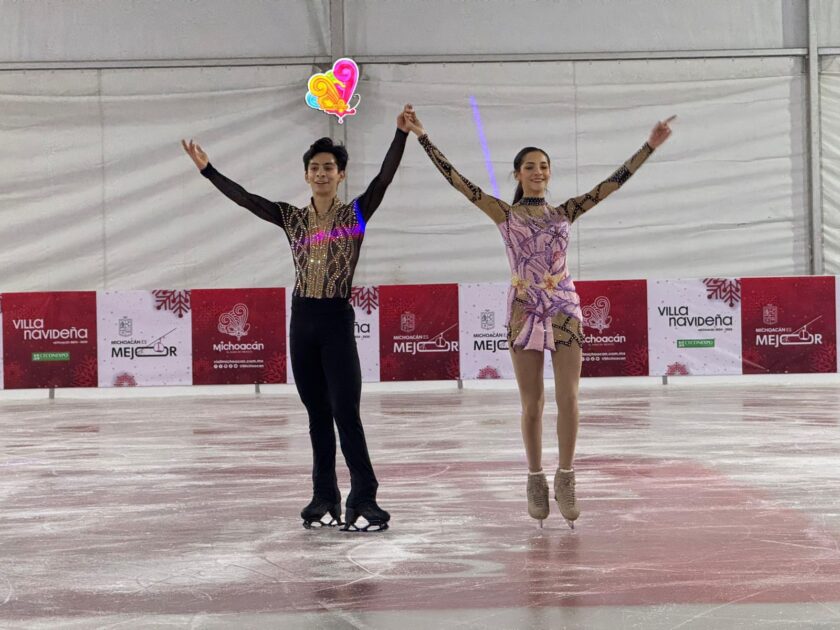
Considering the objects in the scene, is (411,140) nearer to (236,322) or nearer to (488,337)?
(488,337)

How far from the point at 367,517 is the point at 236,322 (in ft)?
29.6

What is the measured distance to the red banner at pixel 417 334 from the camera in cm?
1392

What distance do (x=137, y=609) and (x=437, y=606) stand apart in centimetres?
93

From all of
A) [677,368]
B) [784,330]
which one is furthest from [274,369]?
[784,330]

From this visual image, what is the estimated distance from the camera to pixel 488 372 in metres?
13.9

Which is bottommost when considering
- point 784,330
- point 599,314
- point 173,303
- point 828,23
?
point 784,330

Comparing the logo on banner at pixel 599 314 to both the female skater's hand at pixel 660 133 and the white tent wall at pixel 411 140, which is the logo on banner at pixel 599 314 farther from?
the female skater's hand at pixel 660 133

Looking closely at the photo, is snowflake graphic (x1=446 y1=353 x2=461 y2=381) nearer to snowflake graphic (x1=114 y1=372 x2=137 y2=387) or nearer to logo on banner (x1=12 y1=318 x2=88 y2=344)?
snowflake graphic (x1=114 y1=372 x2=137 y2=387)

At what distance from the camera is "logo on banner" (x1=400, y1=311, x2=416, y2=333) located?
14.0 metres

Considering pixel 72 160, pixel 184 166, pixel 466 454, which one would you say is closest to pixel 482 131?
pixel 184 166

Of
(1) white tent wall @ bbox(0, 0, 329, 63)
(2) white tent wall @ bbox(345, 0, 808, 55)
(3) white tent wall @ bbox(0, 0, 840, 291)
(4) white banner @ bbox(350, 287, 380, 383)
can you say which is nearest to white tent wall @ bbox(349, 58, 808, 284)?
(3) white tent wall @ bbox(0, 0, 840, 291)

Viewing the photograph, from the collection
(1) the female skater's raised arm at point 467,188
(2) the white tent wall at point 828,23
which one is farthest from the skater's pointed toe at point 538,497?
(2) the white tent wall at point 828,23

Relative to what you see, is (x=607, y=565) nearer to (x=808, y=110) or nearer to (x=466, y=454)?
(x=466, y=454)

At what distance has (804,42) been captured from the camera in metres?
16.8
